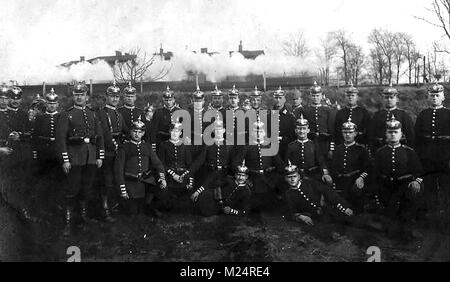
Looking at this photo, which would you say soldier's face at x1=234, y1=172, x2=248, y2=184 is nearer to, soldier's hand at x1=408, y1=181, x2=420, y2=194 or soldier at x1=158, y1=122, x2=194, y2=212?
soldier at x1=158, y1=122, x2=194, y2=212

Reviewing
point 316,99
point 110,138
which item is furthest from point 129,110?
point 316,99

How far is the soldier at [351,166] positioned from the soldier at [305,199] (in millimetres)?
353

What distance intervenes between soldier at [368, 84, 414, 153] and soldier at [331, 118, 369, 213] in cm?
43

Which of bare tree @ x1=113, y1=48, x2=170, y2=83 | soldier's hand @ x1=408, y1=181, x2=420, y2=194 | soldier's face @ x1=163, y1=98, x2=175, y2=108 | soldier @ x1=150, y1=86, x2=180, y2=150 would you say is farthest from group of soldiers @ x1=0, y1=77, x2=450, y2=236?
bare tree @ x1=113, y1=48, x2=170, y2=83

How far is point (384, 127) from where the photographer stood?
21.1 ft

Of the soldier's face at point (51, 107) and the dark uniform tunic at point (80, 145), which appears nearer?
the dark uniform tunic at point (80, 145)

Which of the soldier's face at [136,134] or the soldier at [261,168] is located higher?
the soldier's face at [136,134]

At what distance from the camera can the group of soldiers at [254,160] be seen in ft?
19.7

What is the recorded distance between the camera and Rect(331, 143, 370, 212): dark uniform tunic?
20.3 feet

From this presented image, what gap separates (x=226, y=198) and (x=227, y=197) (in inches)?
1.0

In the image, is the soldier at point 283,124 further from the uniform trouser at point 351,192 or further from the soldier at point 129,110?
the soldier at point 129,110

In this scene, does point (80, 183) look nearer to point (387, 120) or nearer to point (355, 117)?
point (355, 117)

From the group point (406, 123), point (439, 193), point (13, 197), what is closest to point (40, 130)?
point (13, 197)

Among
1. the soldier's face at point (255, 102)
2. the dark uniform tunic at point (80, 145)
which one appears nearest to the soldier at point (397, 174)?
the soldier's face at point (255, 102)
